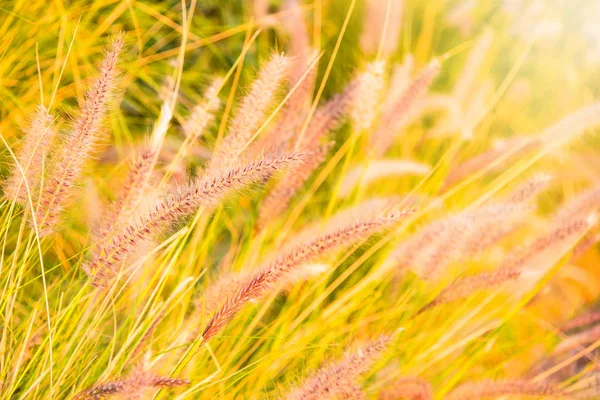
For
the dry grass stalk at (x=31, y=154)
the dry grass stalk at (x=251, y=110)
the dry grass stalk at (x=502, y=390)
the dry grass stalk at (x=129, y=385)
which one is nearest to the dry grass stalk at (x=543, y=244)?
the dry grass stalk at (x=502, y=390)

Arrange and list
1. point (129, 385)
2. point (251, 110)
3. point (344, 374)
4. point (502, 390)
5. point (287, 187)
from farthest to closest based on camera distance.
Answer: point (287, 187) < point (502, 390) < point (251, 110) < point (344, 374) < point (129, 385)

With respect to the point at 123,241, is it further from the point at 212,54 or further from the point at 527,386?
the point at 212,54

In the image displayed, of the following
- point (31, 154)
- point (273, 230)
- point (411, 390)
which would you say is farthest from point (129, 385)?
point (273, 230)

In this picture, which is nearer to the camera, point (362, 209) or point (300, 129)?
point (362, 209)

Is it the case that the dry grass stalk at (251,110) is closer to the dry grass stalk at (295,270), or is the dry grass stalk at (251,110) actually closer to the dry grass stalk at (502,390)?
the dry grass stalk at (295,270)

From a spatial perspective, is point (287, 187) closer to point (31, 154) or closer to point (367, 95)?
point (367, 95)

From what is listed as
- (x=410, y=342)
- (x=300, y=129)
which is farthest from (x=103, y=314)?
(x=410, y=342)
